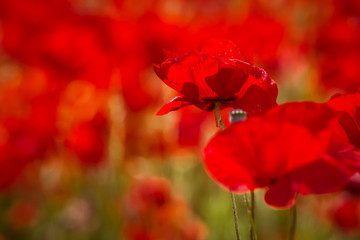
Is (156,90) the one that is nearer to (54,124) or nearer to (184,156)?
(184,156)

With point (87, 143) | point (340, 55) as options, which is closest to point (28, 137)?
point (87, 143)

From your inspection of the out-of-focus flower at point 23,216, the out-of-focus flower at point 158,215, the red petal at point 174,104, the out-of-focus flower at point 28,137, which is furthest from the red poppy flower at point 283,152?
the out-of-focus flower at point 23,216

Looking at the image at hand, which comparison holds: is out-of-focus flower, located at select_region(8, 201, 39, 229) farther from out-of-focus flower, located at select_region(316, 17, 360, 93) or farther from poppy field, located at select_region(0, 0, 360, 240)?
out-of-focus flower, located at select_region(316, 17, 360, 93)

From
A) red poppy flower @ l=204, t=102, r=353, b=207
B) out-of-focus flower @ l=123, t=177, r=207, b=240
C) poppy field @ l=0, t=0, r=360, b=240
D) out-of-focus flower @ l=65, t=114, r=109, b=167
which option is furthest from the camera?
out-of-focus flower @ l=65, t=114, r=109, b=167

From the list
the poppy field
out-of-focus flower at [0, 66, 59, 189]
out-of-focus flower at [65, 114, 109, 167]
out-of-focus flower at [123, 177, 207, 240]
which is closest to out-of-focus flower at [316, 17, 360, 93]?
the poppy field

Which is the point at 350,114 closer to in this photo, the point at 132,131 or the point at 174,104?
the point at 174,104
